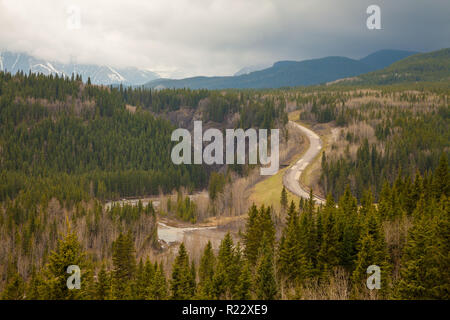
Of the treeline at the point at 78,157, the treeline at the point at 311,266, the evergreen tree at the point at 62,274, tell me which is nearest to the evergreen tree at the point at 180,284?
the treeline at the point at 311,266

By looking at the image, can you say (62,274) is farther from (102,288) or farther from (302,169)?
(302,169)

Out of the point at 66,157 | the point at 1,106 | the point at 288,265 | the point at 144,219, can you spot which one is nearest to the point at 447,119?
the point at 144,219

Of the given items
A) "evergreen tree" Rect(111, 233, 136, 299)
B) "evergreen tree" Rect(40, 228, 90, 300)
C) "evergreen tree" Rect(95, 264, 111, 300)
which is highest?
"evergreen tree" Rect(40, 228, 90, 300)

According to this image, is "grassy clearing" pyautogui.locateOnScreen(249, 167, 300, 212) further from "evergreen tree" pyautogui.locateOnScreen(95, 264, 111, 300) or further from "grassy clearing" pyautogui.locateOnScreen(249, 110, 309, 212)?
"evergreen tree" pyautogui.locateOnScreen(95, 264, 111, 300)

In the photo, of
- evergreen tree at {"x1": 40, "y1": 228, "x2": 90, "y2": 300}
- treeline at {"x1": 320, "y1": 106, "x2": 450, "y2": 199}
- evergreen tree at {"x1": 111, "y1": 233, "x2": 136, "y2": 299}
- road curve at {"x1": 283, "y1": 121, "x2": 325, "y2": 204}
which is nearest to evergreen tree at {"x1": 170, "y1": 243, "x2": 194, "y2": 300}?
evergreen tree at {"x1": 40, "y1": 228, "x2": 90, "y2": 300}

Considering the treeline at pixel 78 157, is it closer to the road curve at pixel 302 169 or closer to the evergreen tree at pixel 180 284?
the road curve at pixel 302 169

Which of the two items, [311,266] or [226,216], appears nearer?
[311,266]

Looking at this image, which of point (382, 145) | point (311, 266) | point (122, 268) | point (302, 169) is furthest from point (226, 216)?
point (382, 145)
